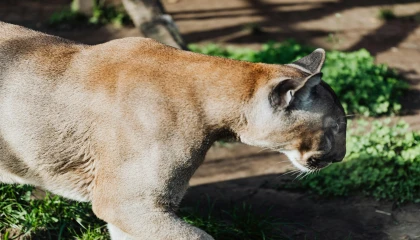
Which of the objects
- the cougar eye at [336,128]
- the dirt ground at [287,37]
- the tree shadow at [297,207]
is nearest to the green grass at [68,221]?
the tree shadow at [297,207]

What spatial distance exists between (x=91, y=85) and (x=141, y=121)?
488 mm

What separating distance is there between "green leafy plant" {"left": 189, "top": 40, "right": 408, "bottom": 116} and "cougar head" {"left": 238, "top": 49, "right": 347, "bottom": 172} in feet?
11.9

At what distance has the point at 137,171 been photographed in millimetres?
4828

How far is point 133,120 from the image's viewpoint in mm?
4871

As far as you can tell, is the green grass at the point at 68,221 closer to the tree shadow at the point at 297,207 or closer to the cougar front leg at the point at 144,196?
the tree shadow at the point at 297,207

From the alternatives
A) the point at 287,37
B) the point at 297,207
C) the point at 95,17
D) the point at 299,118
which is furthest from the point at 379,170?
the point at 95,17

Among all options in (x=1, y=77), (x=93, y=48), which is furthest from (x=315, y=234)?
(x=1, y=77)

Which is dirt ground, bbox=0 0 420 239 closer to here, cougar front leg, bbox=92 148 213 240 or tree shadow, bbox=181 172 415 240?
tree shadow, bbox=181 172 415 240

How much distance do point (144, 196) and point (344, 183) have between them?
9.83 feet

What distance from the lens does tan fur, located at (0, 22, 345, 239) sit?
486 centimetres

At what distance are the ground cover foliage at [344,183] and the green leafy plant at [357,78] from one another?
1 centimetres

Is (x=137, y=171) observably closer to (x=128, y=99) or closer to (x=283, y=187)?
(x=128, y=99)

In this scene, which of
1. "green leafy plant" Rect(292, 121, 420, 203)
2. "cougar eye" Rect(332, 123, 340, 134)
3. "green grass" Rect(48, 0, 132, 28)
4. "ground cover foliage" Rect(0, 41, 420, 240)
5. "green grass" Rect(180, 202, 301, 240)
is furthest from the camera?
"green grass" Rect(48, 0, 132, 28)

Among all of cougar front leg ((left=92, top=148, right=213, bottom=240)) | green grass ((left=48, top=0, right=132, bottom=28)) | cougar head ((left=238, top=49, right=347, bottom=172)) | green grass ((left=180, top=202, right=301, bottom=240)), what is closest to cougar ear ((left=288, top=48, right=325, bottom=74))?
cougar head ((left=238, top=49, right=347, bottom=172))
